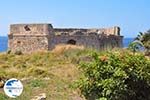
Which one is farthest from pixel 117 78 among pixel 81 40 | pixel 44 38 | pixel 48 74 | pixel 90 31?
pixel 90 31

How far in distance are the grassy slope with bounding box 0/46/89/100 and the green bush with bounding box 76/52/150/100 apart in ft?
12.0

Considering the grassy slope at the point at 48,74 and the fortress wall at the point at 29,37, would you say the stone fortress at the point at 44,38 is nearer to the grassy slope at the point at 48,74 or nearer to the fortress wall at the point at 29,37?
the fortress wall at the point at 29,37

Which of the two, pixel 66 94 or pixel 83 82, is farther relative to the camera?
pixel 66 94

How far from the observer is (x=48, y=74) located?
21203 mm

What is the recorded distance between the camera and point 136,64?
35.0ft

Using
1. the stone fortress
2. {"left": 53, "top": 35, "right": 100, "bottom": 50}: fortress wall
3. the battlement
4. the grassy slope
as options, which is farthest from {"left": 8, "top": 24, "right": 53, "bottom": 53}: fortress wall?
the grassy slope

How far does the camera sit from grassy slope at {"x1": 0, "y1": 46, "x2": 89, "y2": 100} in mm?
15483

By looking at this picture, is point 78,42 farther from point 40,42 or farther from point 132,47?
point 132,47

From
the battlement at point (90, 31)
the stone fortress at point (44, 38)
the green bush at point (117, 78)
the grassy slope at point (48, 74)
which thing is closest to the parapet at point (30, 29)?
the stone fortress at point (44, 38)

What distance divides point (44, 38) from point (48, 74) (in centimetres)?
1542

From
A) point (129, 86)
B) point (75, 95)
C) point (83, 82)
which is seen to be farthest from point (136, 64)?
point (75, 95)

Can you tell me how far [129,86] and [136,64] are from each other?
1.75 ft

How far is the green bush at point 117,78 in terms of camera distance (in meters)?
10.4

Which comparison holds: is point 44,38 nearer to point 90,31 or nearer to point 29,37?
point 29,37
